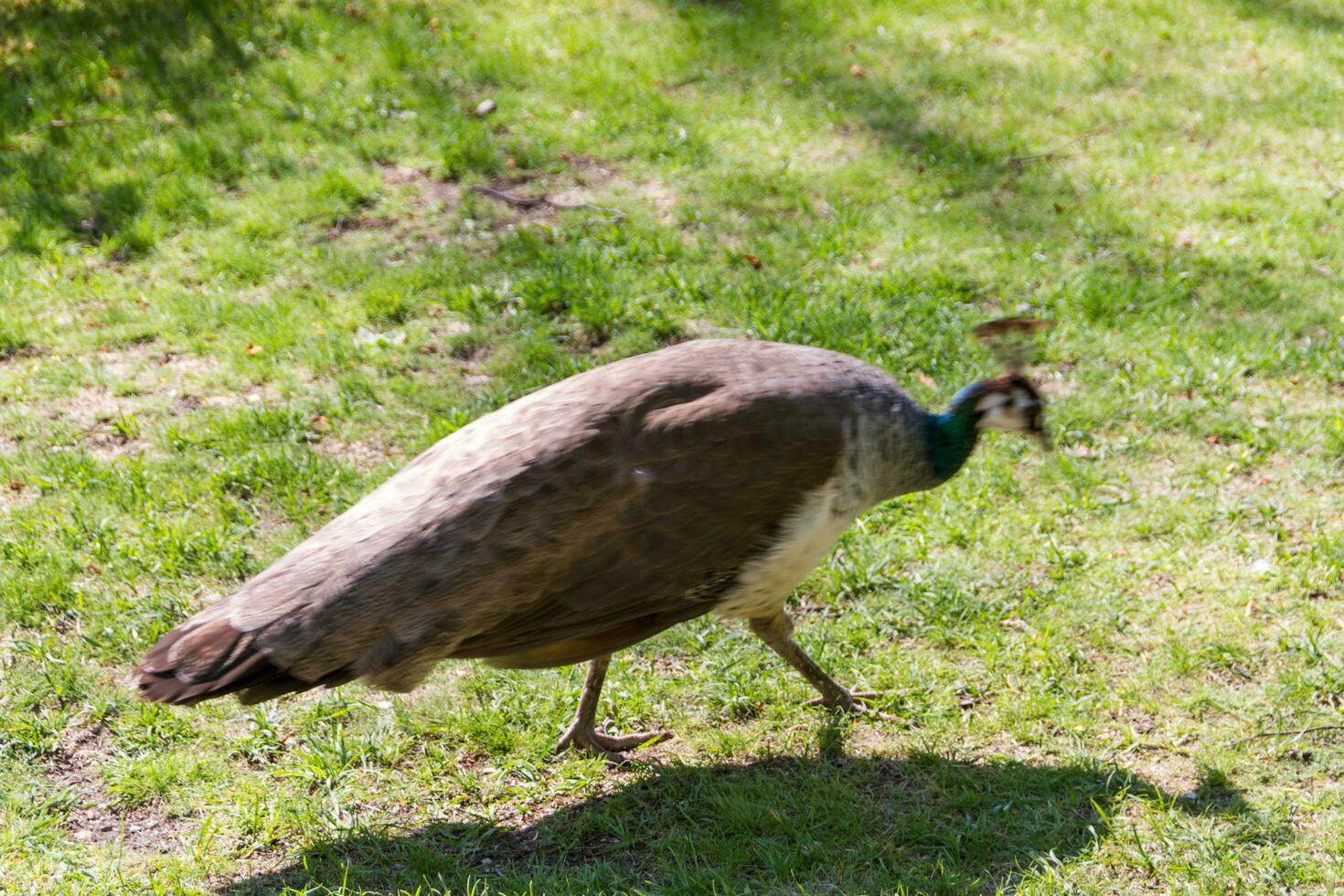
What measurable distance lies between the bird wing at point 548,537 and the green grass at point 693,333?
695mm

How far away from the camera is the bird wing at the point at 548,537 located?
3.08 m

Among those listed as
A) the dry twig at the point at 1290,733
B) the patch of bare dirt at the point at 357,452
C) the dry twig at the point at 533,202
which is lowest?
the dry twig at the point at 1290,733

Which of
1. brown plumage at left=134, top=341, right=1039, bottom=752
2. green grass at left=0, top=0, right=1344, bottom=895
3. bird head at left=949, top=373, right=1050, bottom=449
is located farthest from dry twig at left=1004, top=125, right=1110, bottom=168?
brown plumage at left=134, top=341, right=1039, bottom=752

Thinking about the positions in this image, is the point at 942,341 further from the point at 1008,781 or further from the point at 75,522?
the point at 75,522

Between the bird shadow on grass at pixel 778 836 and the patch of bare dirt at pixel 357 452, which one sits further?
the patch of bare dirt at pixel 357 452

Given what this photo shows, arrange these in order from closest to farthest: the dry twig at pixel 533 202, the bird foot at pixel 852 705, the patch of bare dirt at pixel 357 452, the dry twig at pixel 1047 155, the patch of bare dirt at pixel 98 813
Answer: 1. the patch of bare dirt at pixel 98 813
2. the bird foot at pixel 852 705
3. the patch of bare dirt at pixel 357 452
4. the dry twig at pixel 533 202
5. the dry twig at pixel 1047 155

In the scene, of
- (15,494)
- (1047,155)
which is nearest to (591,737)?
(15,494)

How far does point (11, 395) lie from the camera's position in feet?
17.1

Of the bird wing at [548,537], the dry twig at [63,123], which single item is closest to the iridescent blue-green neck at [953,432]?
the bird wing at [548,537]

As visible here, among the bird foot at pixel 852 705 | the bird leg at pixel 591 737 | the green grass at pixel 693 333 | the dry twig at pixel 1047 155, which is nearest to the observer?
the green grass at pixel 693 333

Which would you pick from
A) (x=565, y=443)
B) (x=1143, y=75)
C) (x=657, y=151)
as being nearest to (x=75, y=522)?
(x=565, y=443)

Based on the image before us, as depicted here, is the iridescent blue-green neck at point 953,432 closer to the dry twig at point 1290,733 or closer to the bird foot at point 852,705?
the bird foot at point 852,705

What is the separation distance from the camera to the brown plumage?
3.08 meters

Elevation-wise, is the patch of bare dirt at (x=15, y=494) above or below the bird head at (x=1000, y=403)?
below
